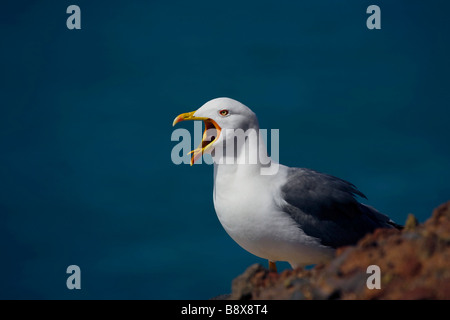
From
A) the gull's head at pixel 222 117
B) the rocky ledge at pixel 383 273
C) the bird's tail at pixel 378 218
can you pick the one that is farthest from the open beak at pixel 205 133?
the bird's tail at pixel 378 218

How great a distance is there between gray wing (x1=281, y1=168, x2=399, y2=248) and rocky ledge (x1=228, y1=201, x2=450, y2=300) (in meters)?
0.59

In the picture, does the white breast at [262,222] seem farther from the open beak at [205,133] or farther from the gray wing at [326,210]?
the open beak at [205,133]

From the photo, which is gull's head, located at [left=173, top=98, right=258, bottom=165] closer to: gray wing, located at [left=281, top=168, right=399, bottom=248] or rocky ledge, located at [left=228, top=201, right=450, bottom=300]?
gray wing, located at [left=281, top=168, right=399, bottom=248]

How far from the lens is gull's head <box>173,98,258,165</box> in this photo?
439 cm

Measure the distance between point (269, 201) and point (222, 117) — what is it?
67 centimetres

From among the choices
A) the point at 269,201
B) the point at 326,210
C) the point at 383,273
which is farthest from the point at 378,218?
the point at 383,273

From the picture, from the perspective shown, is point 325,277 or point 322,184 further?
point 322,184

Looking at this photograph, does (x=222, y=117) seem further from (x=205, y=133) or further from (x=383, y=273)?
(x=383, y=273)

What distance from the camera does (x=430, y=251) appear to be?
129 inches

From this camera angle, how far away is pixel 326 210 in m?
4.41

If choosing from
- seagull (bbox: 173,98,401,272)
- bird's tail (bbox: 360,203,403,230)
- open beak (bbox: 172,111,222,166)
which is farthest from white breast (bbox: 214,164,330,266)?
bird's tail (bbox: 360,203,403,230)

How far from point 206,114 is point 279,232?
967mm
